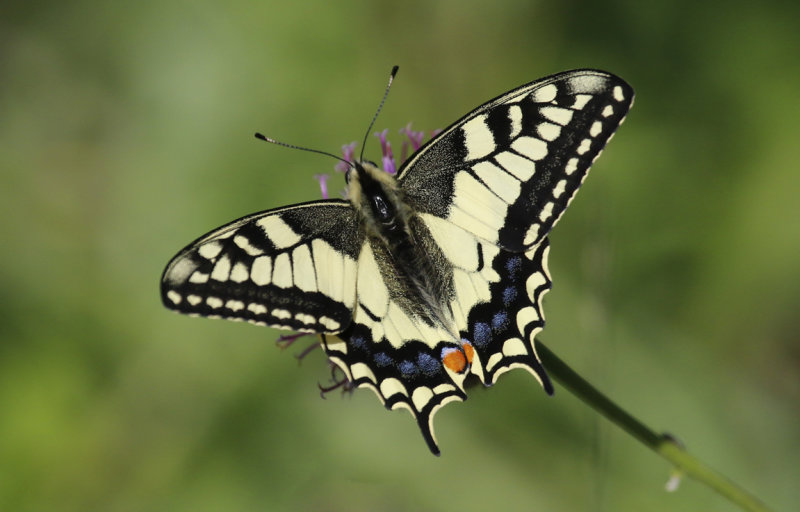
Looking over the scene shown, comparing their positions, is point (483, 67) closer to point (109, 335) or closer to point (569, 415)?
point (569, 415)

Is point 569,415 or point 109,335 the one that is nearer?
point 569,415

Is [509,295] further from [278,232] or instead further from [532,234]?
[278,232]

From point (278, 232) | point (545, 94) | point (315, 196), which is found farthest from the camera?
point (315, 196)

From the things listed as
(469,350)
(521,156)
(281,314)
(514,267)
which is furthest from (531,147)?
(281,314)

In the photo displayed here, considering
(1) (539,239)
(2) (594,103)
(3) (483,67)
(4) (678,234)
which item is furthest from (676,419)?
(3) (483,67)

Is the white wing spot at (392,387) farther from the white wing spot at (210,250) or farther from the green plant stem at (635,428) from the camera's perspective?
the white wing spot at (210,250)
